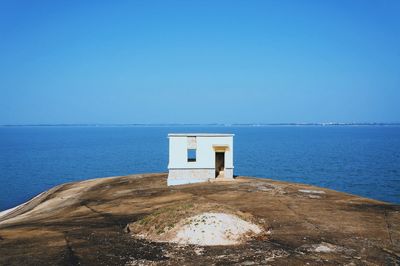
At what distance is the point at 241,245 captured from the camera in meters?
17.5

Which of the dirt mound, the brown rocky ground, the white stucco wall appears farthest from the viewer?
the white stucco wall

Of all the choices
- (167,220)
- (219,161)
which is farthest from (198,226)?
(219,161)

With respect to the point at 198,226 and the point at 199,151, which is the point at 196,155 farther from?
the point at 198,226

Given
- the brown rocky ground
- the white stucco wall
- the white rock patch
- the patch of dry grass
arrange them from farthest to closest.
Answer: the white stucco wall
the patch of dry grass
the white rock patch
the brown rocky ground

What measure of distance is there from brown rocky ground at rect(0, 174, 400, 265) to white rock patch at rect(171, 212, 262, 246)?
698 millimetres

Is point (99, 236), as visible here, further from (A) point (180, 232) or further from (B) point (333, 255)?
(B) point (333, 255)

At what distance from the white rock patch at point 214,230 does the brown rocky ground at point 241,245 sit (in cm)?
70

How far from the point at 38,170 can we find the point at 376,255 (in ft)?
267

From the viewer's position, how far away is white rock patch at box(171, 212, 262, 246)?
18.0 m

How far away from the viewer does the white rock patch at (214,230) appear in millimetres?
18016

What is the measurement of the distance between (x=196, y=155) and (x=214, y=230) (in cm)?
1956

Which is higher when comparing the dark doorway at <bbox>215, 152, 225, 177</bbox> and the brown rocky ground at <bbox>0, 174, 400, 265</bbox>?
the dark doorway at <bbox>215, 152, 225, 177</bbox>

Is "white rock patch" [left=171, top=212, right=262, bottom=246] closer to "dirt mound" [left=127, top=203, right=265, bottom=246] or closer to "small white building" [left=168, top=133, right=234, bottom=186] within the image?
"dirt mound" [left=127, top=203, right=265, bottom=246]

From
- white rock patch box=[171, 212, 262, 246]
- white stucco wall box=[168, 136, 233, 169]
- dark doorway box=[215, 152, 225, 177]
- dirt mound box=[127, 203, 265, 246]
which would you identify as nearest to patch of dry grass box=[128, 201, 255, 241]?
dirt mound box=[127, 203, 265, 246]
